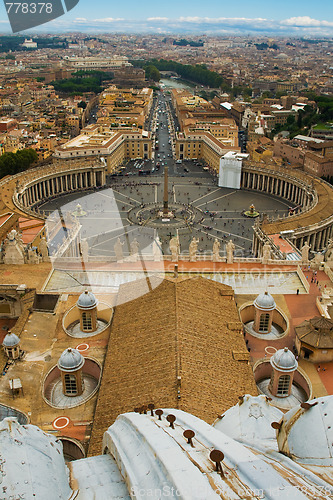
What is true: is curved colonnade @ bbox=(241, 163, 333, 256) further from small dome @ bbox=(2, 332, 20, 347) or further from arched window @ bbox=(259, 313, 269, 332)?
small dome @ bbox=(2, 332, 20, 347)

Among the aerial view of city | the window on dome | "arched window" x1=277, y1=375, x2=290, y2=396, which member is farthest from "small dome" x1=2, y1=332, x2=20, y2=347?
"arched window" x1=277, y1=375, x2=290, y2=396

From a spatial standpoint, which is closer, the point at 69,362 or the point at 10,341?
the point at 69,362

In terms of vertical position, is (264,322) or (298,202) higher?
(264,322)

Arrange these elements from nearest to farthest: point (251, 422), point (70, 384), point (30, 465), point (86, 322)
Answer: point (30, 465)
point (251, 422)
point (70, 384)
point (86, 322)

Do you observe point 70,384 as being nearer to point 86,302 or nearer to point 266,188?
point 86,302

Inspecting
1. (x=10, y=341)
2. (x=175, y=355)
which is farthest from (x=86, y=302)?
(x=175, y=355)

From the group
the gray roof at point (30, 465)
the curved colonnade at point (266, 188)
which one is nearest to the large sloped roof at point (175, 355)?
the gray roof at point (30, 465)

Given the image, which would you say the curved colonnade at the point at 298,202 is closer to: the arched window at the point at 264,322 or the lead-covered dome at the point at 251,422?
the arched window at the point at 264,322
